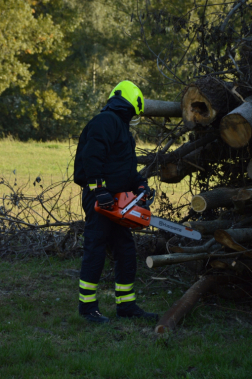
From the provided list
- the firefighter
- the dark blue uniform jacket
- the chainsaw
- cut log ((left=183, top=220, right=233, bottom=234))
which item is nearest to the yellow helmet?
the firefighter

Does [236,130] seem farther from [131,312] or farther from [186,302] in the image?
[131,312]

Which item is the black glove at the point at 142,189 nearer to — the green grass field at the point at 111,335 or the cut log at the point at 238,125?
the cut log at the point at 238,125

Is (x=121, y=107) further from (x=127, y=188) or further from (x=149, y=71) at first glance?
(x=149, y=71)

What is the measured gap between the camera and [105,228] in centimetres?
408

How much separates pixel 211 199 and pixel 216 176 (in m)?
1.33

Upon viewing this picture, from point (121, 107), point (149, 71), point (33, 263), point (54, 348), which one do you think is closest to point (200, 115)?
point (121, 107)

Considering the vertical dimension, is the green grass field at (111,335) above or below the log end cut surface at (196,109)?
below

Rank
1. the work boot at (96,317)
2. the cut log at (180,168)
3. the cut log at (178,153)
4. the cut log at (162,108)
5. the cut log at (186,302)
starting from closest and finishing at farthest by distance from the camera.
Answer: the cut log at (186,302), the work boot at (96,317), the cut log at (162,108), the cut log at (178,153), the cut log at (180,168)

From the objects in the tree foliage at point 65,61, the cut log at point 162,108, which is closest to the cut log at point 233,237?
the cut log at point 162,108

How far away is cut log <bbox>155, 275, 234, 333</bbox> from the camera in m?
3.86

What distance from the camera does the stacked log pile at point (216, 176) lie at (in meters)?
3.93

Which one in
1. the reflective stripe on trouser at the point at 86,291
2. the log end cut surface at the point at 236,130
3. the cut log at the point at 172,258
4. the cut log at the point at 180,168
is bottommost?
the reflective stripe on trouser at the point at 86,291

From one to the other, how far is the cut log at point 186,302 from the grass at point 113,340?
0.28 ft

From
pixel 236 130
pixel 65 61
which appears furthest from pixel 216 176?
pixel 65 61
